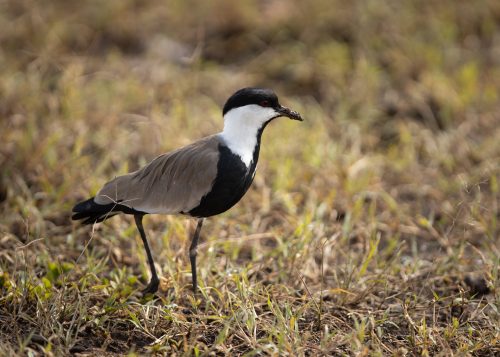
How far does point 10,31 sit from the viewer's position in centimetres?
645

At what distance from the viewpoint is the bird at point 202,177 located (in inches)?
128

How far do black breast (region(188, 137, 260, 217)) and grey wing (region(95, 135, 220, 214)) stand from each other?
0.03 metres

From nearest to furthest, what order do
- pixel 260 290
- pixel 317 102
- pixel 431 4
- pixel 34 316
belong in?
pixel 34 316 < pixel 260 290 < pixel 317 102 < pixel 431 4

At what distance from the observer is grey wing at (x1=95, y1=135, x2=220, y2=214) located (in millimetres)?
3295

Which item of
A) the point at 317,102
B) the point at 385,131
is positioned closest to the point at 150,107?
the point at 317,102

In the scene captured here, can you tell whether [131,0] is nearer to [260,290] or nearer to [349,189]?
[349,189]

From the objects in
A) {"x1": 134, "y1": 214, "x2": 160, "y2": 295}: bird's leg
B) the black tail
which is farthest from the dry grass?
the black tail

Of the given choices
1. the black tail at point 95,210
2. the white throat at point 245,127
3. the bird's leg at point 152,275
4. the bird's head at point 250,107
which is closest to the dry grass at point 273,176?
the bird's leg at point 152,275

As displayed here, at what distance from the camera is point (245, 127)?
333cm

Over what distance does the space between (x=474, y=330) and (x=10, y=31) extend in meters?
5.15

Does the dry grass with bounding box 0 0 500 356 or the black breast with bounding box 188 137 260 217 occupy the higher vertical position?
the black breast with bounding box 188 137 260 217

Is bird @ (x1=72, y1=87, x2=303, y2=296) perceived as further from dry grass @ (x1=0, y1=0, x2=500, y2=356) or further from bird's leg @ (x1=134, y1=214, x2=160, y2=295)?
dry grass @ (x1=0, y1=0, x2=500, y2=356)

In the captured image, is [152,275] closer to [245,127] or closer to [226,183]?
[226,183]

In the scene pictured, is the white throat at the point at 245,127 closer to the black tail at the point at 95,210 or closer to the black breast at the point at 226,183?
the black breast at the point at 226,183
